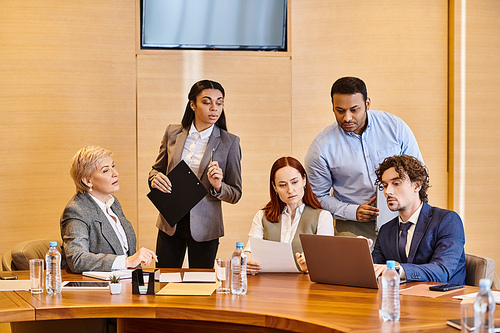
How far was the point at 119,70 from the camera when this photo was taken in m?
5.34

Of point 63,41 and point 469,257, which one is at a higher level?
point 63,41

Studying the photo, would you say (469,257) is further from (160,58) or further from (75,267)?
(160,58)

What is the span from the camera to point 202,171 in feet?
13.5

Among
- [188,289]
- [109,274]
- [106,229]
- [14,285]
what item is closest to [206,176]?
[106,229]

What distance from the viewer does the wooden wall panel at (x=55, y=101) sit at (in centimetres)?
520

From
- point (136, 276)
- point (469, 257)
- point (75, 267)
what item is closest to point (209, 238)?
point (75, 267)

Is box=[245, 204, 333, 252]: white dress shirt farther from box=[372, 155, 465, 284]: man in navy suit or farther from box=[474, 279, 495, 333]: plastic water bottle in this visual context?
box=[474, 279, 495, 333]: plastic water bottle

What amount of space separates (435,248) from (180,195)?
61.8 inches

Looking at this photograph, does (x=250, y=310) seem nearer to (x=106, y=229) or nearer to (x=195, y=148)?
(x=106, y=229)

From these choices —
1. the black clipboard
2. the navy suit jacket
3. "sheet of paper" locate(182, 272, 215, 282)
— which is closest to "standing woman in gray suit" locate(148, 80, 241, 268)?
the black clipboard

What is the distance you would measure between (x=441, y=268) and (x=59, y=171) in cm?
339

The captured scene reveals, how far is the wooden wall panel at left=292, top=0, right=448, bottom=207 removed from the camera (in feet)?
18.2

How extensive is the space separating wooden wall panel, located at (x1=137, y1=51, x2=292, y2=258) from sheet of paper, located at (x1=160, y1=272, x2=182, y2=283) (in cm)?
220

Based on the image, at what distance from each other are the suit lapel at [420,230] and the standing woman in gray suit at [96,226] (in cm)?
126
